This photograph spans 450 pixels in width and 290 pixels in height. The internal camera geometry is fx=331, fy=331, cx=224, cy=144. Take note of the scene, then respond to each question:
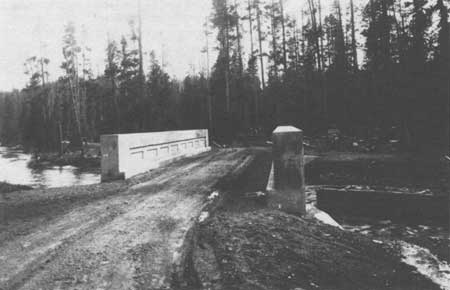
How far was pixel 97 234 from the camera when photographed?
4645 millimetres

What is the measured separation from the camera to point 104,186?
830cm

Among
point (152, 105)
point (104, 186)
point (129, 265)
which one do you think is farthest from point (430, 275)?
point (152, 105)

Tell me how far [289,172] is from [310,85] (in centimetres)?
2865

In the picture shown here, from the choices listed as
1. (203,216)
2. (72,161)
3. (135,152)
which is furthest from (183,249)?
(72,161)

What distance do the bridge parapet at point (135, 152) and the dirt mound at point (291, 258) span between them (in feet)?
15.9

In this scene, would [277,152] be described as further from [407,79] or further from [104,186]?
[407,79]

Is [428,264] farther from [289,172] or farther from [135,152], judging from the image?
[135,152]

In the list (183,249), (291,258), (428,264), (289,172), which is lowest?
(428,264)

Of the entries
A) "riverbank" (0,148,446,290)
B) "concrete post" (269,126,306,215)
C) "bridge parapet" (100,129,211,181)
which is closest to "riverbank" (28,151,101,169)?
"bridge parapet" (100,129,211,181)

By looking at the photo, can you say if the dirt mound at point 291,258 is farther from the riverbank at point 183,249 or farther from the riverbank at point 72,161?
the riverbank at point 72,161

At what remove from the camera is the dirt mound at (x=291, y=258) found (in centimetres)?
347

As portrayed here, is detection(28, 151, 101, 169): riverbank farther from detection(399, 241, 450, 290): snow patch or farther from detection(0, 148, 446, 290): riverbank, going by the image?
detection(399, 241, 450, 290): snow patch

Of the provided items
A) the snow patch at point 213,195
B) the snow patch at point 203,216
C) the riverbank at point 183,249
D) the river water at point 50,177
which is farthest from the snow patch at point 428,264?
the river water at point 50,177

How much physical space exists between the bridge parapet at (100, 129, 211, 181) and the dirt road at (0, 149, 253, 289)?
107 cm
